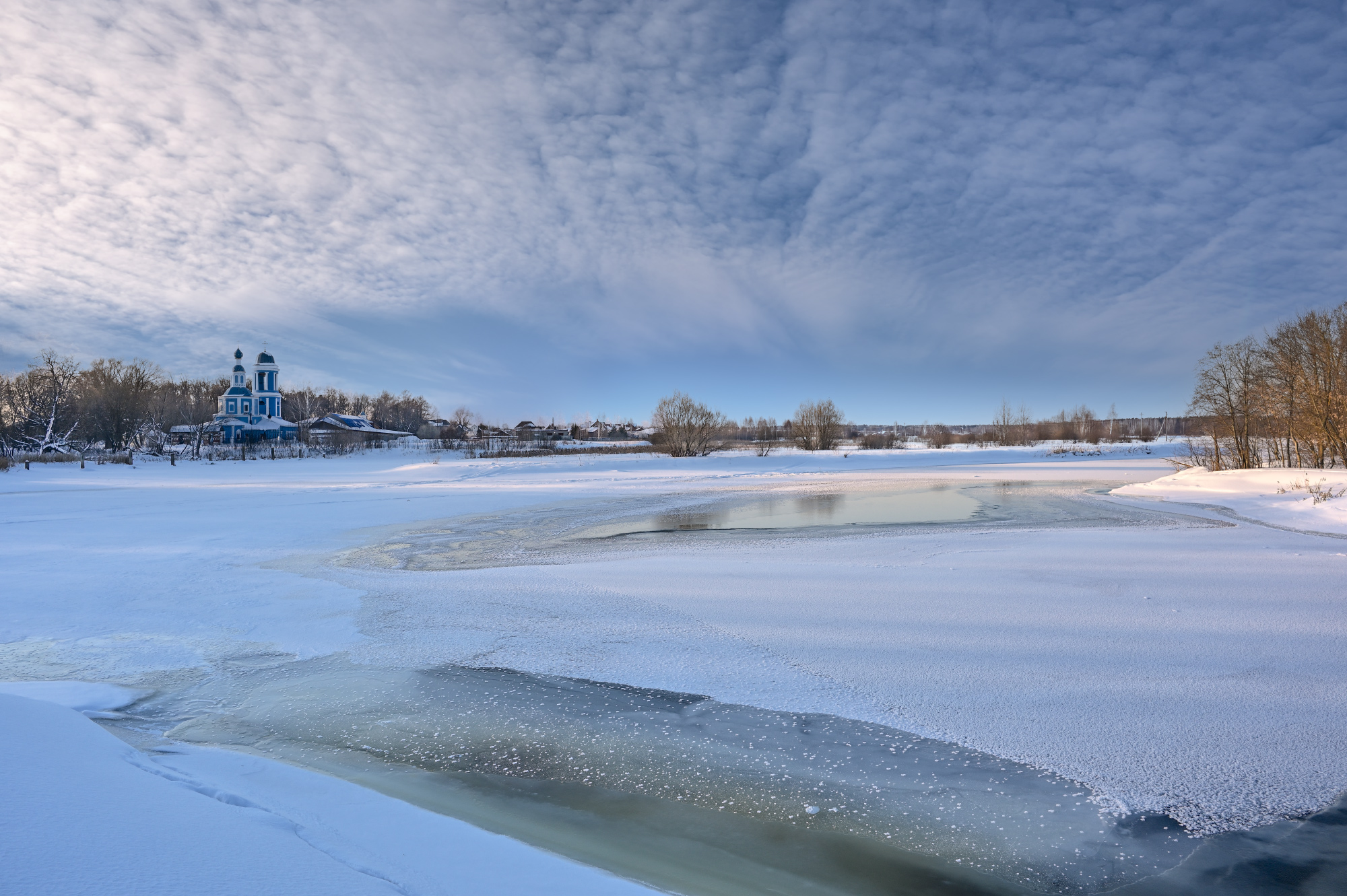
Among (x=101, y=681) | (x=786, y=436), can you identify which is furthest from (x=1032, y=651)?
(x=786, y=436)

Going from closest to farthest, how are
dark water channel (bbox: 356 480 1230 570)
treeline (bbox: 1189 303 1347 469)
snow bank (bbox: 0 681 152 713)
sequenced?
snow bank (bbox: 0 681 152 713) → dark water channel (bbox: 356 480 1230 570) → treeline (bbox: 1189 303 1347 469)

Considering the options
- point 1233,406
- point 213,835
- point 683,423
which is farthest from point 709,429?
point 213,835

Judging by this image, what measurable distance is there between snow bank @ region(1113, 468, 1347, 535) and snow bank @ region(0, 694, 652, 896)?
14304 millimetres

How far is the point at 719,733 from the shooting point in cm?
394

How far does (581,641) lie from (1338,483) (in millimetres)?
17628

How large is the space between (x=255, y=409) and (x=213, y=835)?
3078 inches

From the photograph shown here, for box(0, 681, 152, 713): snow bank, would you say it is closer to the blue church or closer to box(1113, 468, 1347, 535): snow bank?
box(1113, 468, 1347, 535): snow bank

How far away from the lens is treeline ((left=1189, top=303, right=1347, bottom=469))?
1958cm

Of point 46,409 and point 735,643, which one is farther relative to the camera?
point 46,409

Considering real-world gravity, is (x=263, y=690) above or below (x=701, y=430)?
below

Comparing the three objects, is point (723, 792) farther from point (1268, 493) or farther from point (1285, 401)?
point (1285, 401)

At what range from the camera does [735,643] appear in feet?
17.5

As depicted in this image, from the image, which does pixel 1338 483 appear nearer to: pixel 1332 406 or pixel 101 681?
pixel 1332 406

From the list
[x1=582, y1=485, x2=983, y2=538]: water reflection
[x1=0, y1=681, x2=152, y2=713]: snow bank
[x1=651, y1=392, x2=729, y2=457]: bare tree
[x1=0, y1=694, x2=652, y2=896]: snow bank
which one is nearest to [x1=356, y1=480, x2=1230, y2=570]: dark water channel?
[x1=582, y1=485, x2=983, y2=538]: water reflection
